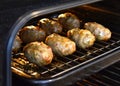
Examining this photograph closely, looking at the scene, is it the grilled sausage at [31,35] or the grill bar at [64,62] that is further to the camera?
the grilled sausage at [31,35]

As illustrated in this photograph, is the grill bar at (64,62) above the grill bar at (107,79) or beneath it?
above

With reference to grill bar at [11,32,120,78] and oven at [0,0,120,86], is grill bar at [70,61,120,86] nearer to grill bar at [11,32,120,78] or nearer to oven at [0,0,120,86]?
oven at [0,0,120,86]

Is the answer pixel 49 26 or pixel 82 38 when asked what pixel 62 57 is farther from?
pixel 49 26

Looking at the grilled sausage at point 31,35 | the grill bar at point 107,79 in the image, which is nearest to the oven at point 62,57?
the grill bar at point 107,79

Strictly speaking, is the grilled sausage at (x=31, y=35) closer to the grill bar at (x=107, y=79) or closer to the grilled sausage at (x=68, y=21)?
the grilled sausage at (x=68, y=21)

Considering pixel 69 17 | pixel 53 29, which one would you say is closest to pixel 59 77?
pixel 53 29
